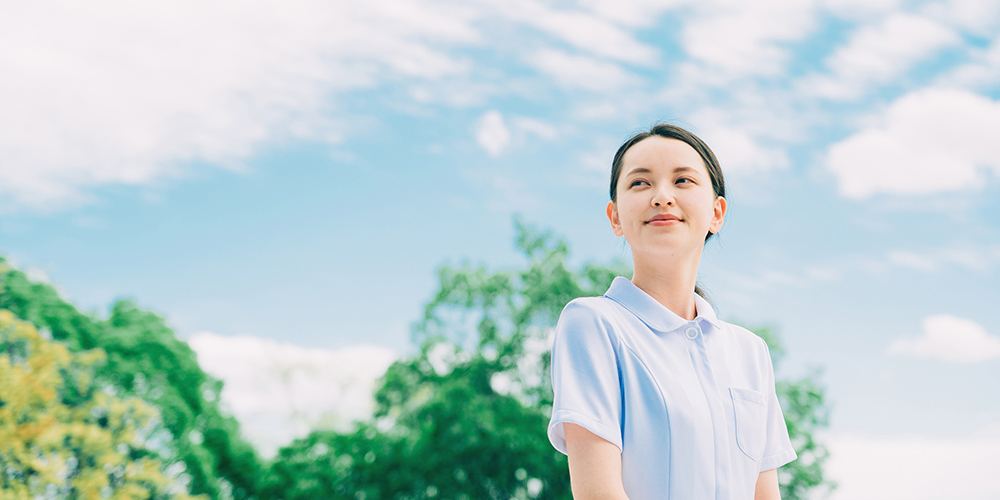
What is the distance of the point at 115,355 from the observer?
1581 cm

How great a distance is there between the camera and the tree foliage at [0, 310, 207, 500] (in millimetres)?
12906

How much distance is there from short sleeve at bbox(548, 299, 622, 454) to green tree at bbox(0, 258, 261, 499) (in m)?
15.8

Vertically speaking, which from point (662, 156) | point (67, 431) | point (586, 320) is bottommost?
point (586, 320)

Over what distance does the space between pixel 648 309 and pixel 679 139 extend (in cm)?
42

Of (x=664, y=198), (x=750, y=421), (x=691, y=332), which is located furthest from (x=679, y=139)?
(x=750, y=421)

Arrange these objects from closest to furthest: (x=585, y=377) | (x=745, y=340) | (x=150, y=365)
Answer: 1. (x=585, y=377)
2. (x=745, y=340)
3. (x=150, y=365)

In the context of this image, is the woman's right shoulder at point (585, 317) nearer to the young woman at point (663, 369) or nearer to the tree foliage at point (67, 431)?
the young woman at point (663, 369)

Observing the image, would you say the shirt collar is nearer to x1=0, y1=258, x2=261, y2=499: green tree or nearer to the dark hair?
the dark hair

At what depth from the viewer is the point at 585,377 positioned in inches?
63.0

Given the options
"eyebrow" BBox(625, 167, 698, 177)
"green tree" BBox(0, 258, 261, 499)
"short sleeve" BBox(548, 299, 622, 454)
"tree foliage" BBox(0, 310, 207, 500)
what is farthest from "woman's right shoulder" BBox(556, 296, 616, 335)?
"green tree" BBox(0, 258, 261, 499)

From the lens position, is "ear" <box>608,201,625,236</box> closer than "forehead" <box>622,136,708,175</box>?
No

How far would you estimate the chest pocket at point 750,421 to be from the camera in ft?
5.70

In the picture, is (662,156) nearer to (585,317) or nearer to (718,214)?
(718,214)

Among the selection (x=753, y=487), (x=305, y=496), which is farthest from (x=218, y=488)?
(x=753, y=487)
